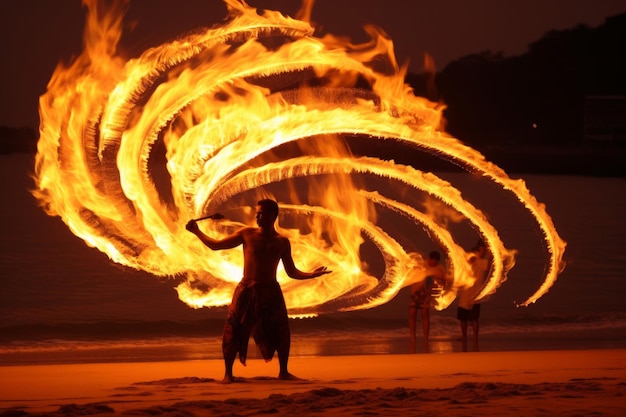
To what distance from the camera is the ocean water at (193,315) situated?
18.4 metres

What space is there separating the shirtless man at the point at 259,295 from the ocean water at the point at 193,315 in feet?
10.0

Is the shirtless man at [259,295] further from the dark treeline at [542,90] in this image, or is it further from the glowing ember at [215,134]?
the dark treeline at [542,90]

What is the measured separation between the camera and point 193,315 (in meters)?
23.5

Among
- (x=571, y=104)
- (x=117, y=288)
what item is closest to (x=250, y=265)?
(x=117, y=288)

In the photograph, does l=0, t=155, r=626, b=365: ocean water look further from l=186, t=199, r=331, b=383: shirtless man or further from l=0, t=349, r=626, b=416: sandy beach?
l=186, t=199, r=331, b=383: shirtless man

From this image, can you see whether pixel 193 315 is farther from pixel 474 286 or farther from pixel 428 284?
pixel 474 286

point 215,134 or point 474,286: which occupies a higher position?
point 215,134

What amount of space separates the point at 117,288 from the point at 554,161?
6791 cm

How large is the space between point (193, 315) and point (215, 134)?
9908 mm

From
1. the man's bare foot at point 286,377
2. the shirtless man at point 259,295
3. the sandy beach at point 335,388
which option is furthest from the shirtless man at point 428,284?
the shirtless man at point 259,295

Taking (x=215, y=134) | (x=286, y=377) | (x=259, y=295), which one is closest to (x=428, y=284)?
(x=215, y=134)

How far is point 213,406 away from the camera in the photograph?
9617 mm

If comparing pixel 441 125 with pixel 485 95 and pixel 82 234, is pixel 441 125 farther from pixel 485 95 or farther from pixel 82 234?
pixel 485 95

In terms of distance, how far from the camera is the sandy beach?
380 inches
